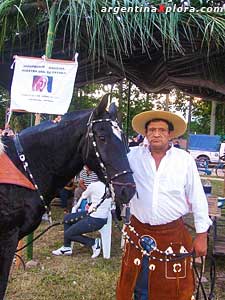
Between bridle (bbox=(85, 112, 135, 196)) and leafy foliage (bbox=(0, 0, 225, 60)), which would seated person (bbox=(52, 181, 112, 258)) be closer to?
leafy foliage (bbox=(0, 0, 225, 60))

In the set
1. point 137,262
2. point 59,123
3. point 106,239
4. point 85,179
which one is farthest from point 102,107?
point 85,179

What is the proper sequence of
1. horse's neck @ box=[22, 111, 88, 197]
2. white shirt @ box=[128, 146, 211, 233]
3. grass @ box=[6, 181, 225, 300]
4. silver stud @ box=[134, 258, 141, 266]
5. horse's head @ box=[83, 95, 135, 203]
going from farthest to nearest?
1. grass @ box=[6, 181, 225, 300]
2. horse's neck @ box=[22, 111, 88, 197]
3. silver stud @ box=[134, 258, 141, 266]
4. white shirt @ box=[128, 146, 211, 233]
5. horse's head @ box=[83, 95, 135, 203]

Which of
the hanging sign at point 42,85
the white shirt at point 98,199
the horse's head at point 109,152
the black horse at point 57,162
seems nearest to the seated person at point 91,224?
the white shirt at point 98,199

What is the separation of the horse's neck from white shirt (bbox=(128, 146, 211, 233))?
52 cm

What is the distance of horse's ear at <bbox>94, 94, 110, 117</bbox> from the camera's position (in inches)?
103

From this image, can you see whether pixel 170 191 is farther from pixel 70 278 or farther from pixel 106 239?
pixel 106 239

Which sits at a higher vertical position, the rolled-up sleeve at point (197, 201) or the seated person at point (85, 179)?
the rolled-up sleeve at point (197, 201)

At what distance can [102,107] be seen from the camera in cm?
265

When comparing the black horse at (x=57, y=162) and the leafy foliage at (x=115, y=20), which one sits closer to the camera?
the black horse at (x=57, y=162)

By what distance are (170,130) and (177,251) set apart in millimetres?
876

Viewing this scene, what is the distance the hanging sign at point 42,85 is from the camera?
4.50 meters

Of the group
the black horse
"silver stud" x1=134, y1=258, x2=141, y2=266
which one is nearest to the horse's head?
the black horse

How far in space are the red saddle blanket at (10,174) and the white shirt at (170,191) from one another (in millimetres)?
798

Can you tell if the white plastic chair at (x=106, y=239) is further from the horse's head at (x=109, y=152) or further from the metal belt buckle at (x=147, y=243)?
the horse's head at (x=109, y=152)
